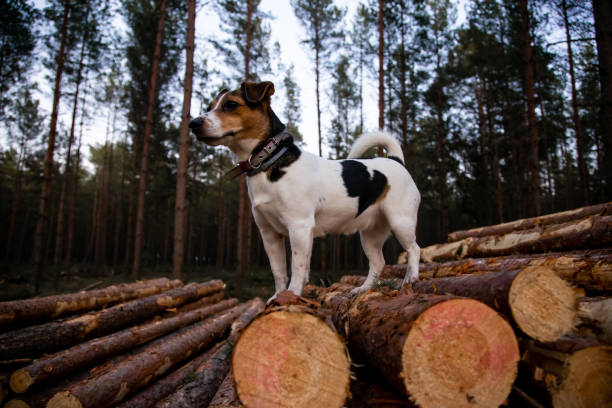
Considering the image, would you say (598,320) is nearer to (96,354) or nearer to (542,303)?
(542,303)

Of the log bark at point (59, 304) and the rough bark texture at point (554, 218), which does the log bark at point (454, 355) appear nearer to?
the log bark at point (59, 304)

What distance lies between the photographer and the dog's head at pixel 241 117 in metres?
2.96

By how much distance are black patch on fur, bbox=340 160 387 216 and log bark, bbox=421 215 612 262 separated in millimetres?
2327

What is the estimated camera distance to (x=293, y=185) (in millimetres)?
2973

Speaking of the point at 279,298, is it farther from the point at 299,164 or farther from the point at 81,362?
the point at 81,362

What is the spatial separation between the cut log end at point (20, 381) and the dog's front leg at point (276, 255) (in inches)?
78.5

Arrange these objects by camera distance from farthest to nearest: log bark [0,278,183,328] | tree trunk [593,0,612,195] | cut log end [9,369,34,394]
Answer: tree trunk [593,0,612,195], log bark [0,278,183,328], cut log end [9,369,34,394]

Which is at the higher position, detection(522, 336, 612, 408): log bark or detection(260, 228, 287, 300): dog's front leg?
detection(260, 228, 287, 300): dog's front leg

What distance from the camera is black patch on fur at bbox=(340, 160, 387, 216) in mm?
3439

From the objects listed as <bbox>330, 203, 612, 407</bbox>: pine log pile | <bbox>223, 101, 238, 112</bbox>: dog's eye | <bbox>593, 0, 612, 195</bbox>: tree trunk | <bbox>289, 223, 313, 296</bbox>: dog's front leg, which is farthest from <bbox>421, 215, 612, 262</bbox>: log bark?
<bbox>223, 101, 238, 112</bbox>: dog's eye

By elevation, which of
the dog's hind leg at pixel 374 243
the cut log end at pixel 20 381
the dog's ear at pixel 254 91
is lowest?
the cut log end at pixel 20 381

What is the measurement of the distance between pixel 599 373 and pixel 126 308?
4.46 meters

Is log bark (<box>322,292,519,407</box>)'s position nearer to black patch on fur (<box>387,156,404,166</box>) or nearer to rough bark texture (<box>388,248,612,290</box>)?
rough bark texture (<box>388,248,612,290</box>)

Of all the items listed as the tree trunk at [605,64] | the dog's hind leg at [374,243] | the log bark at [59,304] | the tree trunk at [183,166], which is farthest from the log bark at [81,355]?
the tree trunk at [605,64]
